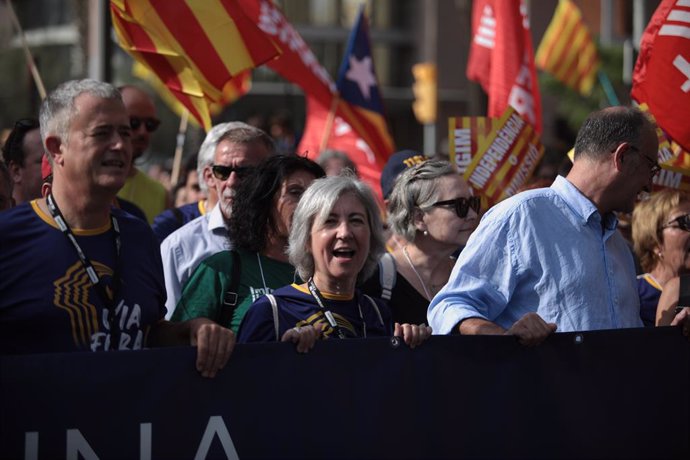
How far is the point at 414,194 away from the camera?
5746mm

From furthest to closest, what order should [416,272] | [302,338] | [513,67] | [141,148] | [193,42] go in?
[513,67]
[141,148]
[193,42]
[416,272]
[302,338]

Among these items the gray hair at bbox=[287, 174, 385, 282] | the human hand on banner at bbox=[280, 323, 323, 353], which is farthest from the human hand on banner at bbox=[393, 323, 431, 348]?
the gray hair at bbox=[287, 174, 385, 282]

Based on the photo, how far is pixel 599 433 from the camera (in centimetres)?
446

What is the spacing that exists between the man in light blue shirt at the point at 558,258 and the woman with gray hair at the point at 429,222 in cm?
106

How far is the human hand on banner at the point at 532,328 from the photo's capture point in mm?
4172

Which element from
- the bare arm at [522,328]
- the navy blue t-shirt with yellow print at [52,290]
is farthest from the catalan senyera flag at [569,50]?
the navy blue t-shirt with yellow print at [52,290]

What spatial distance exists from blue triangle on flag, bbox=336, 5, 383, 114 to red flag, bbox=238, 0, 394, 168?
0.08 m

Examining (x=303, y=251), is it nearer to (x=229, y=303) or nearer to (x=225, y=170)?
(x=229, y=303)

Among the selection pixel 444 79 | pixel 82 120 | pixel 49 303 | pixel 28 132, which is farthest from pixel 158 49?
pixel 444 79

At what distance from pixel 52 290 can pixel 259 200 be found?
166 cm

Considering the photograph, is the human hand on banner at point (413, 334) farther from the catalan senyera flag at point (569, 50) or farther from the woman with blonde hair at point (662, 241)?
the catalan senyera flag at point (569, 50)

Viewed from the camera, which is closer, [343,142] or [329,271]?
[329,271]

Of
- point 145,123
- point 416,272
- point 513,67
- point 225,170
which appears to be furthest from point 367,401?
point 513,67

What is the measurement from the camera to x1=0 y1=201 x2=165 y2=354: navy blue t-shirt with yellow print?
3828mm
